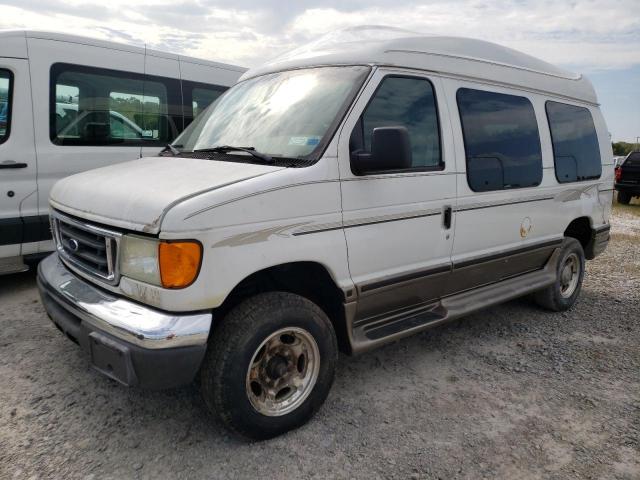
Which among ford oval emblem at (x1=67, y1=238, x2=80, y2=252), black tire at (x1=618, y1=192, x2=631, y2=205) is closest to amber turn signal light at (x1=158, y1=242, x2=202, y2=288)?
ford oval emblem at (x1=67, y1=238, x2=80, y2=252)

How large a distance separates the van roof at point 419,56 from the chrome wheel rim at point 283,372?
5.85 feet

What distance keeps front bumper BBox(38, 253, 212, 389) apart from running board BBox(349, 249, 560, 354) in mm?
1051

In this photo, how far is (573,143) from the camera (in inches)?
195

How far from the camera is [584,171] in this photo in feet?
16.7

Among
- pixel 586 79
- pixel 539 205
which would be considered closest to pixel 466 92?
pixel 539 205

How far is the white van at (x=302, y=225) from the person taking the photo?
2.46m

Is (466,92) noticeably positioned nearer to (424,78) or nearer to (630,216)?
(424,78)

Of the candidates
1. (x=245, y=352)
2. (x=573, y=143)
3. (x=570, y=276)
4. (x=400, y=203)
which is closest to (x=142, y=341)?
(x=245, y=352)

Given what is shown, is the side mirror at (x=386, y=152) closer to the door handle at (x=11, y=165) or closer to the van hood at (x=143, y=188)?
the van hood at (x=143, y=188)

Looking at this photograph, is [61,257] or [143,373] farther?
[61,257]

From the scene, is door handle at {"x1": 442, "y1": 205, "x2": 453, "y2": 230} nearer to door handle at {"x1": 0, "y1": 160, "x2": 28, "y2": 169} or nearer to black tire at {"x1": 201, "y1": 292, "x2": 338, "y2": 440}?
black tire at {"x1": 201, "y1": 292, "x2": 338, "y2": 440}

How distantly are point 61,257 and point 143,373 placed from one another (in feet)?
4.26

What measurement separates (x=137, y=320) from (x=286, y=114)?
153 cm

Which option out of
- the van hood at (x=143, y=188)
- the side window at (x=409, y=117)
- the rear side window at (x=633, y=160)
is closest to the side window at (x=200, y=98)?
the van hood at (x=143, y=188)
